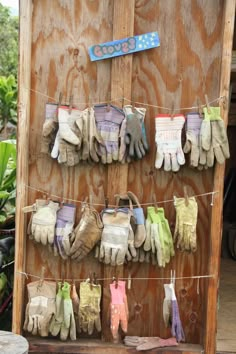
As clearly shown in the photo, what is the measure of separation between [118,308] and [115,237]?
1.47 feet

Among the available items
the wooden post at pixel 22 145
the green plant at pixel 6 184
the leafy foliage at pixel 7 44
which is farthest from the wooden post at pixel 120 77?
the leafy foliage at pixel 7 44

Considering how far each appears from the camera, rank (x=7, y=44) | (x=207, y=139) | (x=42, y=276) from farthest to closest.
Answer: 1. (x=7, y=44)
2. (x=42, y=276)
3. (x=207, y=139)

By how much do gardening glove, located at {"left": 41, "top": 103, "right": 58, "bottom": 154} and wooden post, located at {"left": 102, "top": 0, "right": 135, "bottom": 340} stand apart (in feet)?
1.25

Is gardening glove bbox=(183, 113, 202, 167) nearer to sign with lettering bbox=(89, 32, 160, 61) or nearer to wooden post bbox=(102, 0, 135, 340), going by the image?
wooden post bbox=(102, 0, 135, 340)

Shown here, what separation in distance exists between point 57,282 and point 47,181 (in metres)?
0.65

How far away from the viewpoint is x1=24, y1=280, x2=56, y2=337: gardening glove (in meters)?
3.21

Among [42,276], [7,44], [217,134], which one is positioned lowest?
[42,276]

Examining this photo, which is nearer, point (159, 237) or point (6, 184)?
point (159, 237)

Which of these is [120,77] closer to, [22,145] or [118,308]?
[22,145]

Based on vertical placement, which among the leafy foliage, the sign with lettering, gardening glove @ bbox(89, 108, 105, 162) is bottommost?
gardening glove @ bbox(89, 108, 105, 162)

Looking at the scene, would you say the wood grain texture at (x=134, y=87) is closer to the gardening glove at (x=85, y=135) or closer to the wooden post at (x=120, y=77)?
the wooden post at (x=120, y=77)

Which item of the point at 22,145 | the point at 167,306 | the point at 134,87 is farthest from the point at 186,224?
the point at 22,145

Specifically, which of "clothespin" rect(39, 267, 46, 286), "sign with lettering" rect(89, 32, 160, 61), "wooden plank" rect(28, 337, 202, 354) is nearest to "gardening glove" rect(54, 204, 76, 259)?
"clothespin" rect(39, 267, 46, 286)

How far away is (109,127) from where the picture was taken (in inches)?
124
